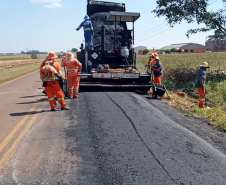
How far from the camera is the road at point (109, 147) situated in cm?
447

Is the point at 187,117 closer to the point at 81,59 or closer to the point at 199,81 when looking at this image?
the point at 199,81

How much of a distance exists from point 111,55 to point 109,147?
8.42 meters

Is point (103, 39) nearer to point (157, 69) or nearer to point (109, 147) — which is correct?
point (157, 69)

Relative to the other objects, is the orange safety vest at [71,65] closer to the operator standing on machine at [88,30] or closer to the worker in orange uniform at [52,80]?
the worker in orange uniform at [52,80]

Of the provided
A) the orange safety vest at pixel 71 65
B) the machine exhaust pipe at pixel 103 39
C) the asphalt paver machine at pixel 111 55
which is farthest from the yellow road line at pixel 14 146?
the machine exhaust pipe at pixel 103 39

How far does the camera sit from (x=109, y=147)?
5527 millimetres

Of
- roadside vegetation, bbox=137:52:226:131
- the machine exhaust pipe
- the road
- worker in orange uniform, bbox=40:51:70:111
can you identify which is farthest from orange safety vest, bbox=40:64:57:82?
the machine exhaust pipe

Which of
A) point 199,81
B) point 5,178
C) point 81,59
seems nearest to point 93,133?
point 5,178

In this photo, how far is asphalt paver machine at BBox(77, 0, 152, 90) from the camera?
1219 centimetres

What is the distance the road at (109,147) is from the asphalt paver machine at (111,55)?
3287 millimetres

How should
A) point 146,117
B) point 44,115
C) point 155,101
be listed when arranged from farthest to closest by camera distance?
point 155,101 → point 44,115 → point 146,117

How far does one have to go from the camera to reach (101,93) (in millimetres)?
11578

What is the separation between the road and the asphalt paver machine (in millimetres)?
3287

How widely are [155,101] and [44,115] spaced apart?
12.7 ft
